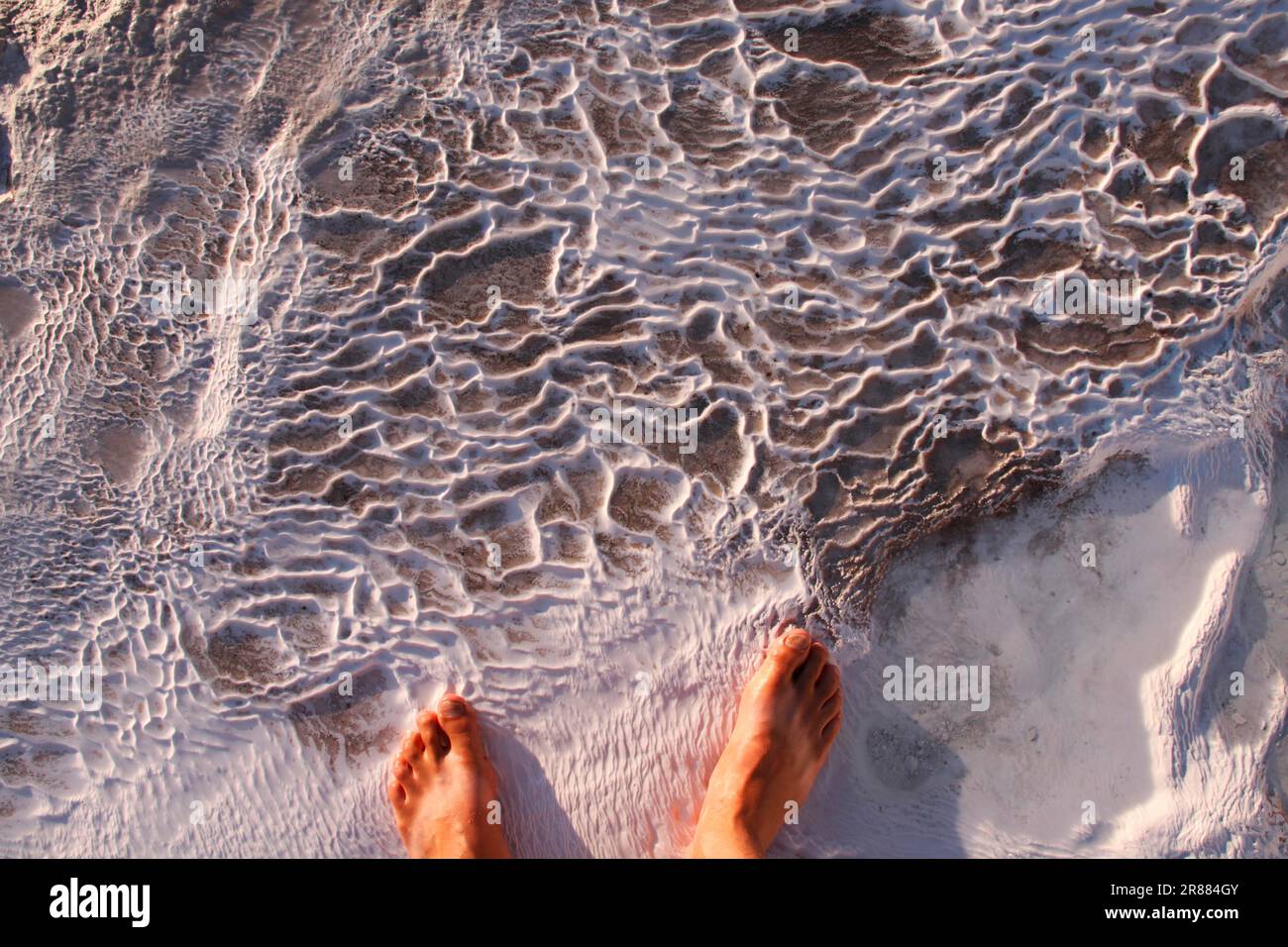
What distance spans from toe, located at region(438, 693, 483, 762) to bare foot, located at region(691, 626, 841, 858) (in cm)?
69

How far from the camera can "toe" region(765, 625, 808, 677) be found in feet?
8.05

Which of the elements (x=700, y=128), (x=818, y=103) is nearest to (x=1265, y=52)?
(x=818, y=103)

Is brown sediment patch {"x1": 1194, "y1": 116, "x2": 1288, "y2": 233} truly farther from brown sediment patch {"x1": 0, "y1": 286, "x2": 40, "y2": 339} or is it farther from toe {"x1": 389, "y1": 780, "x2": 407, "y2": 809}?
brown sediment patch {"x1": 0, "y1": 286, "x2": 40, "y2": 339}

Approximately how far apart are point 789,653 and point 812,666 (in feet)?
0.27

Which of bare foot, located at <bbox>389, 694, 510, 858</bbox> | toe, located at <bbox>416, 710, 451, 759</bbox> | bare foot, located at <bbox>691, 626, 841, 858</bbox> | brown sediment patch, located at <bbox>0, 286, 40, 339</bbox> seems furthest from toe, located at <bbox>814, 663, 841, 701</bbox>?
brown sediment patch, located at <bbox>0, 286, 40, 339</bbox>

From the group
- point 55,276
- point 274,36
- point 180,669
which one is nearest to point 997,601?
point 180,669

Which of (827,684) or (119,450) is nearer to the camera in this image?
(827,684)

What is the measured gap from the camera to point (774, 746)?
246cm

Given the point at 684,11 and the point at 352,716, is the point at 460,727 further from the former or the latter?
the point at 684,11

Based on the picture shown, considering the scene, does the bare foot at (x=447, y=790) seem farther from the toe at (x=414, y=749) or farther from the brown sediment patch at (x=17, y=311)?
the brown sediment patch at (x=17, y=311)

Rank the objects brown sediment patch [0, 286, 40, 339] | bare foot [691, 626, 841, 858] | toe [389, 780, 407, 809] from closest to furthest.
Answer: bare foot [691, 626, 841, 858], toe [389, 780, 407, 809], brown sediment patch [0, 286, 40, 339]

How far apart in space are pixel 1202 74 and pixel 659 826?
105 inches

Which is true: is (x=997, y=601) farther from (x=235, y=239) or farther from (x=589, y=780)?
(x=235, y=239)

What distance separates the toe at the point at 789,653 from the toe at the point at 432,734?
0.97m
